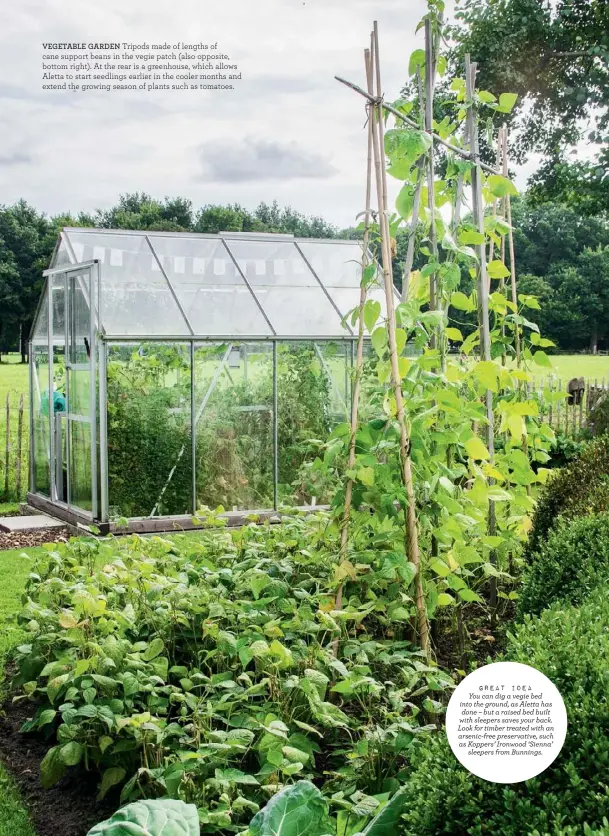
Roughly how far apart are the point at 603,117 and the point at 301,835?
15400 millimetres

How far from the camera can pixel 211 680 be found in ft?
10.6

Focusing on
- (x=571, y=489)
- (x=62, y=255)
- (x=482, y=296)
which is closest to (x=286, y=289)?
(x=62, y=255)

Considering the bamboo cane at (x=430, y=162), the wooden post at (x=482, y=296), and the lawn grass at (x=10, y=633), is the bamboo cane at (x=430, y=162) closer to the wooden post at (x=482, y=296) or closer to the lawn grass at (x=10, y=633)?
the wooden post at (x=482, y=296)

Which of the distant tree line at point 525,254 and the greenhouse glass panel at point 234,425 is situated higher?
the distant tree line at point 525,254

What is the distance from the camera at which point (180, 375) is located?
8570 mm

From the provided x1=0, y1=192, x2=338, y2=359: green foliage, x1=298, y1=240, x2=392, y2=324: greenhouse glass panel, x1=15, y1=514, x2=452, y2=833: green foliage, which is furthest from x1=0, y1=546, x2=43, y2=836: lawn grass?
x1=0, y1=192, x2=338, y2=359: green foliage

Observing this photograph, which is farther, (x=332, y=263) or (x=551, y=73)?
(x=551, y=73)

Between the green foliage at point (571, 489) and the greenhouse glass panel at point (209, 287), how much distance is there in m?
4.89

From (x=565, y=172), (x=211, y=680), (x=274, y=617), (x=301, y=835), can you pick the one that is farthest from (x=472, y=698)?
(x=565, y=172)

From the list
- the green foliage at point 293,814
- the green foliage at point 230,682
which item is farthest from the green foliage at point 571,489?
the green foliage at point 293,814

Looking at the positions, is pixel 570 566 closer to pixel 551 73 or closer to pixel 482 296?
pixel 482 296

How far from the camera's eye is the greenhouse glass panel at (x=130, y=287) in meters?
8.42

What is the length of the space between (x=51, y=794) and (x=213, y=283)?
6.42 meters

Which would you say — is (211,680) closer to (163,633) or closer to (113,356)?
(163,633)
